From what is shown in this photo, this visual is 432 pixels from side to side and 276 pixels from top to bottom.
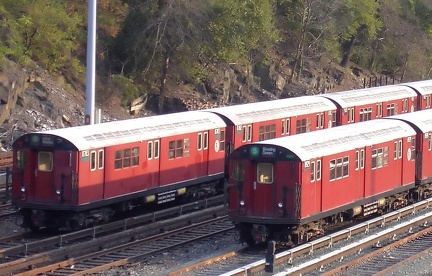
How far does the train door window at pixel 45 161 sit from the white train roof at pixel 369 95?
561 inches

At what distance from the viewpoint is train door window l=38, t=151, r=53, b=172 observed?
22031 mm

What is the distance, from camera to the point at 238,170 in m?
20.4

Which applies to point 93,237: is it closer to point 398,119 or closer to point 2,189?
point 2,189

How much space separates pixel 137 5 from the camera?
152 ft

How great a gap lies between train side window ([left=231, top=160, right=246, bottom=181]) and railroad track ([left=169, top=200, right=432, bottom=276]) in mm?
1688

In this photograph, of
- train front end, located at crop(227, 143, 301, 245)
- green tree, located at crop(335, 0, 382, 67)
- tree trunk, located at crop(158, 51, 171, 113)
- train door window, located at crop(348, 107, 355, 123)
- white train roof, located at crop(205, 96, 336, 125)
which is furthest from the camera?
green tree, located at crop(335, 0, 382, 67)

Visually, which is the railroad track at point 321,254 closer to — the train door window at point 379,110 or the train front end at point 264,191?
the train front end at point 264,191

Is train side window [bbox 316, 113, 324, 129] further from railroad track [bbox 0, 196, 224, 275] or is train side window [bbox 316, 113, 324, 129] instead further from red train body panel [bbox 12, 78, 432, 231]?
railroad track [bbox 0, 196, 224, 275]

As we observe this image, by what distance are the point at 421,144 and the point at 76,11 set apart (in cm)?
2504

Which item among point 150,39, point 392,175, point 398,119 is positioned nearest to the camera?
point 392,175

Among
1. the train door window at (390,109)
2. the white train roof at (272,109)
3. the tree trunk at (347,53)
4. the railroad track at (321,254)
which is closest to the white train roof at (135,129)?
the white train roof at (272,109)

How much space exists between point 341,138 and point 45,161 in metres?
7.25

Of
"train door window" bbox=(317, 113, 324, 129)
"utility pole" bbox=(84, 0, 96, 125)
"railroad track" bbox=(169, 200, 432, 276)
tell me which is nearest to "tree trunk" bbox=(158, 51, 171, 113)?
"train door window" bbox=(317, 113, 324, 129)

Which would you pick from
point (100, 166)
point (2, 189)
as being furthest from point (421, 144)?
point (2, 189)
